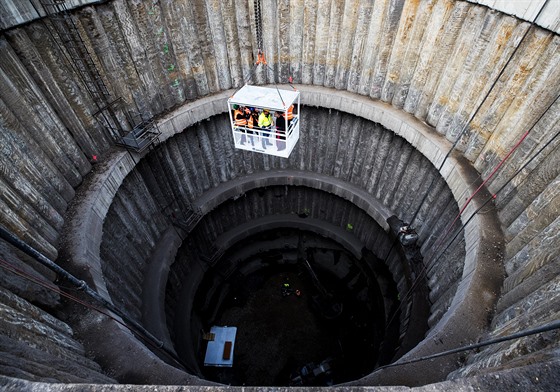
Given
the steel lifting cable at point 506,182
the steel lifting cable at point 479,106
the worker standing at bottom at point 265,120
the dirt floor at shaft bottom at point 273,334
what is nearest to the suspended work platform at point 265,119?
the worker standing at bottom at point 265,120

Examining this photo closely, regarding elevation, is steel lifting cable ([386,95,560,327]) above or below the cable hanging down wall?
above

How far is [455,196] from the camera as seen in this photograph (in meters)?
13.3

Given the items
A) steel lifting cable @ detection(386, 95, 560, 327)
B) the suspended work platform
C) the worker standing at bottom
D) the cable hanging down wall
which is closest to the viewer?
the cable hanging down wall

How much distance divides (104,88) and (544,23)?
15.2m

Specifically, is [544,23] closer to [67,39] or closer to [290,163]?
[290,163]

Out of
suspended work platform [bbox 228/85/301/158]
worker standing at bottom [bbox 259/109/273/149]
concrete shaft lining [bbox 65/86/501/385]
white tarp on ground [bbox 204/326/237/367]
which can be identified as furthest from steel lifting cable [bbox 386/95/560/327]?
white tarp on ground [bbox 204/326/237/367]

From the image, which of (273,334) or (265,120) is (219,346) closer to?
(273,334)

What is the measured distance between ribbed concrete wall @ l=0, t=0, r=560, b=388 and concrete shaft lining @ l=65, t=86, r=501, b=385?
0.49 metres

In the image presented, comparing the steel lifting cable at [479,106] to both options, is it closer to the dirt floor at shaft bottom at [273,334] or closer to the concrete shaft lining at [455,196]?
the concrete shaft lining at [455,196]

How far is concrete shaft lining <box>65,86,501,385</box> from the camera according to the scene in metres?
Result: 9.50

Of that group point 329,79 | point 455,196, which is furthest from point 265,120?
point 455,196

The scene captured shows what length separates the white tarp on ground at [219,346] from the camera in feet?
58.7

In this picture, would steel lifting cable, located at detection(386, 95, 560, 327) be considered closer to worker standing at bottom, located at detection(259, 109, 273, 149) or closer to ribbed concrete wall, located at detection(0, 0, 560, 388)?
ribbed concrete wall, located at detection(0, 0, 560, 388)

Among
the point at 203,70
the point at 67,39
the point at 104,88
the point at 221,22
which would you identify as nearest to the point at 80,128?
the point at 104,88
